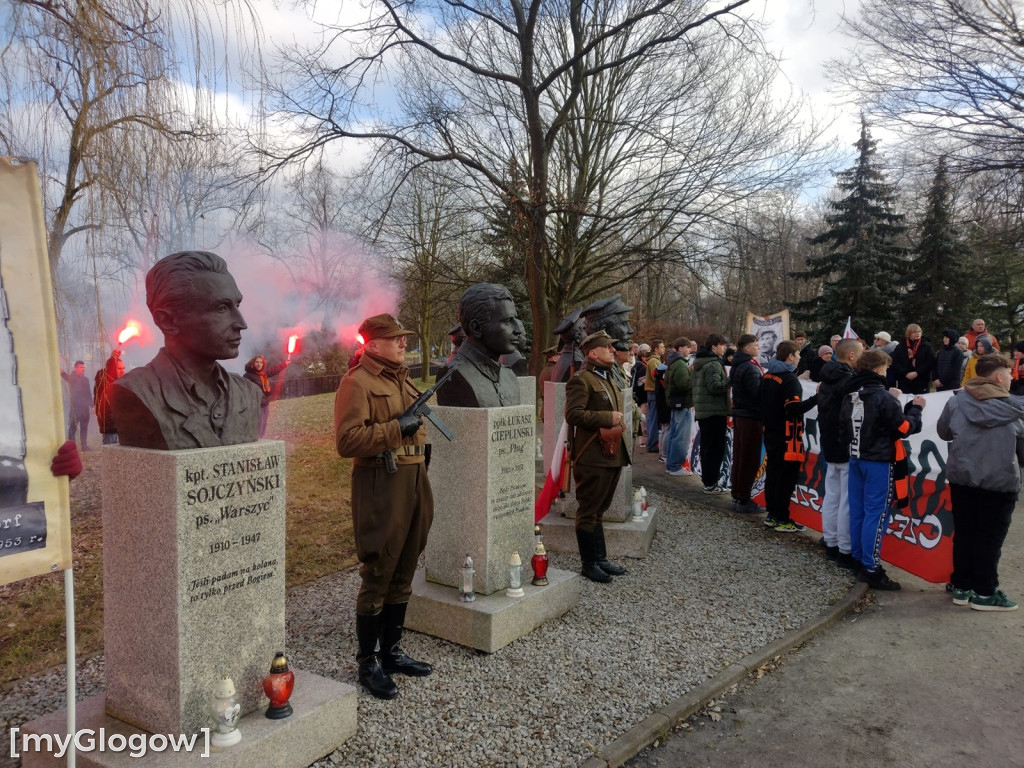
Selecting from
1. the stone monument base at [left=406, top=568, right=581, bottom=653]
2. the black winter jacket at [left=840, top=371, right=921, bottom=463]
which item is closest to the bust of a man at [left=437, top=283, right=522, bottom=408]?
the stone monument base at [left=406, top=568, right=581, bottom=653]

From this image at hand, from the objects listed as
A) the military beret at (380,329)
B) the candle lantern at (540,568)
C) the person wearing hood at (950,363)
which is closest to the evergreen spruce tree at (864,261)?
the person wearing hood at (950,363)

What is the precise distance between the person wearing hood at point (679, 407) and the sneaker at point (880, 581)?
4855mm

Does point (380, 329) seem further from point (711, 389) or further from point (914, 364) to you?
point (914, 364)

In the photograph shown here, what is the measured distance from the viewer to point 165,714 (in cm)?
315

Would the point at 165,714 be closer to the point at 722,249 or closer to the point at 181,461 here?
the point at 181,461

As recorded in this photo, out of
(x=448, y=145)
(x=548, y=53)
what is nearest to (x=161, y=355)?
(x=448, y=145)

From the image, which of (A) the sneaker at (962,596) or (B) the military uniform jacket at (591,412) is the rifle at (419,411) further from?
(A) the sneaker at (962,596)

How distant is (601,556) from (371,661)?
3015 mm

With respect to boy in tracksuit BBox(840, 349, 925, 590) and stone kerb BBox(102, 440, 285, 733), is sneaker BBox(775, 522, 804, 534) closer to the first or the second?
boy in tracksuit BBox(840, 349, 925, 590)

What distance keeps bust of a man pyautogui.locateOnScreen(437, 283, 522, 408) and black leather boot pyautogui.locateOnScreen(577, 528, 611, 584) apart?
5.69 feet

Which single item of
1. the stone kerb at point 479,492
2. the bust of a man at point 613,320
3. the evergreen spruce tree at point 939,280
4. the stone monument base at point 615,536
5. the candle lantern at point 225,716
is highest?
the evergreen spruce tree at point 939,280

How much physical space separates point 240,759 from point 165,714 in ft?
1.41

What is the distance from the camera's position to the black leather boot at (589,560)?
6.55m

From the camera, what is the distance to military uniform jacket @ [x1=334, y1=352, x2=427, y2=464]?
3.95 metres
